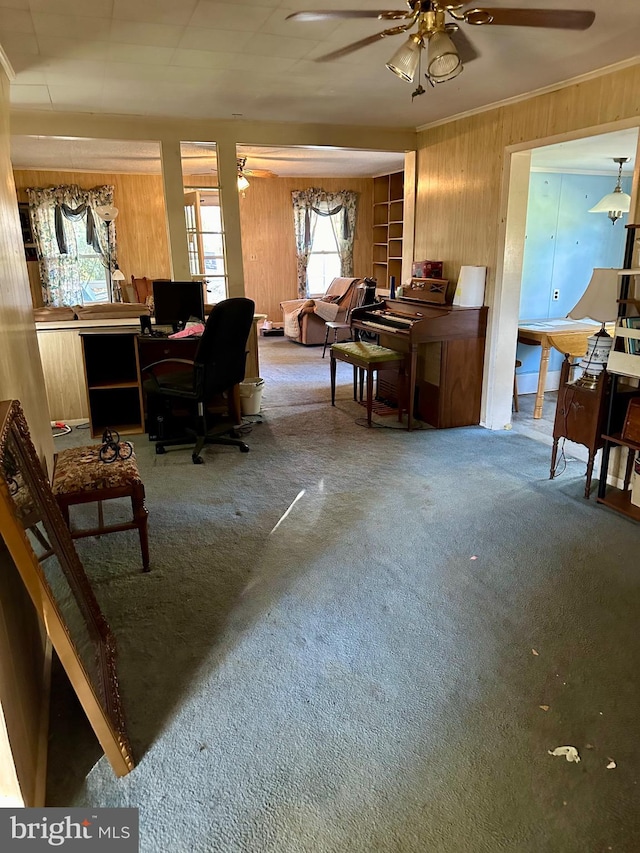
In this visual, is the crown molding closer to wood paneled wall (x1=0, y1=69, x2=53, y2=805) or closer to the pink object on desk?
the pink object on desk

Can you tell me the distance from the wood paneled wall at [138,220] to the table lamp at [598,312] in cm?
670

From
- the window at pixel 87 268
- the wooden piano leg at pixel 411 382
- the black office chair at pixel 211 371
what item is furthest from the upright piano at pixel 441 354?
the window at pixel 87 268

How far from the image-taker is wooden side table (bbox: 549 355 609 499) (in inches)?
128

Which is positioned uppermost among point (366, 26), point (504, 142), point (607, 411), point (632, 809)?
point (366, 26)

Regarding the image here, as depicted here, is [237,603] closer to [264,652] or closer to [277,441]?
[264,652]

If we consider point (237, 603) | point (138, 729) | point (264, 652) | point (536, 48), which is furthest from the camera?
point (536, 48)

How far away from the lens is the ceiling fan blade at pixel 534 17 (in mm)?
2250

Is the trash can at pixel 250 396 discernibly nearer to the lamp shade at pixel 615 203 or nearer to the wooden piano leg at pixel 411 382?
the wooden piano leg at pixel 411 382

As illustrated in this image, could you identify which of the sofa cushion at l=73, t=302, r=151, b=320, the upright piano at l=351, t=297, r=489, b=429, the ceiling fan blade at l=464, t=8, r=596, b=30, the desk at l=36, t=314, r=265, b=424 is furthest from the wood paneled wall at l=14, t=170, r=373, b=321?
the ceiling fan blade at l=464, t=8, r=596, b=30

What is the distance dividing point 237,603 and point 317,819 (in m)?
0.99

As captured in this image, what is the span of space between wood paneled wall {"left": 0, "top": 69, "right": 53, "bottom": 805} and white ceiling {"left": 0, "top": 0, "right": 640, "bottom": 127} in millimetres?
591

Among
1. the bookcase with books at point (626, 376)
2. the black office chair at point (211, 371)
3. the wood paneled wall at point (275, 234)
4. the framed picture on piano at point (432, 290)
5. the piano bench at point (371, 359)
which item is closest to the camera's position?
the bookcase with books at point (626, 376)

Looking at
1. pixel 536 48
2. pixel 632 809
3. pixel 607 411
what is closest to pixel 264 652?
pixel 632 809

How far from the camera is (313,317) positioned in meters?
8.30
